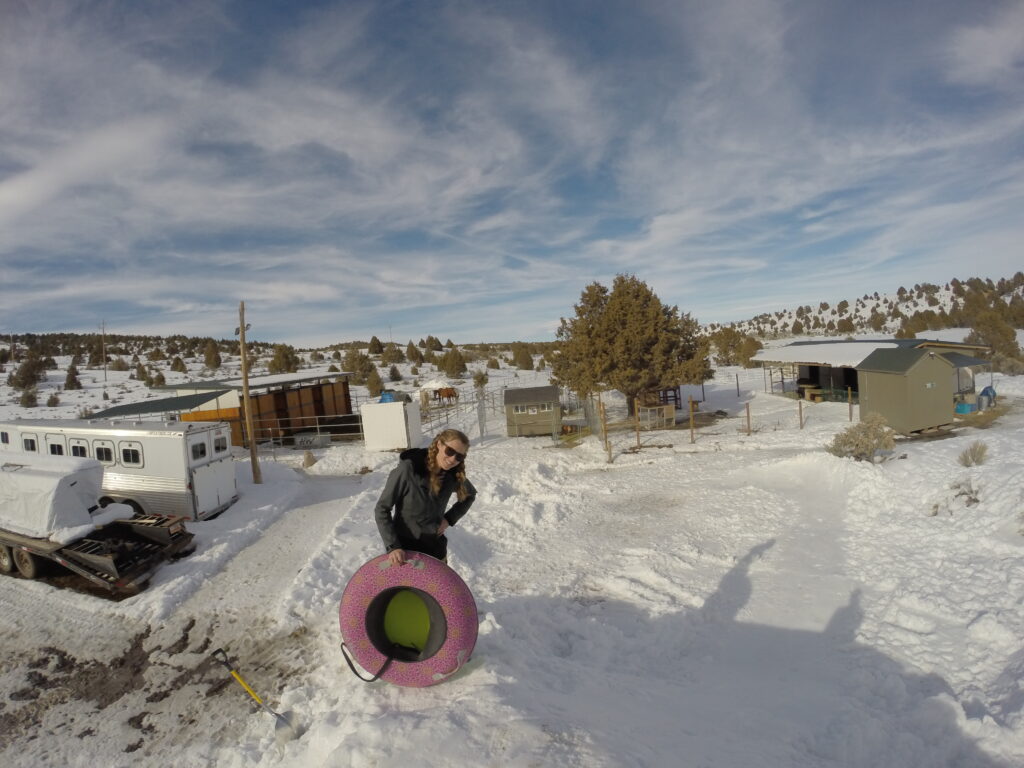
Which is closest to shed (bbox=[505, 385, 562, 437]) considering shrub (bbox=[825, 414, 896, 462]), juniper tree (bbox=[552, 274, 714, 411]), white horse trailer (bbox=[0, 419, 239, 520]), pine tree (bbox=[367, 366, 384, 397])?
juniper tree (bbox=[552, 274, 714, 411])

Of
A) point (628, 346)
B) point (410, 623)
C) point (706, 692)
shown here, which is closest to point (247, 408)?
point (410, 623)

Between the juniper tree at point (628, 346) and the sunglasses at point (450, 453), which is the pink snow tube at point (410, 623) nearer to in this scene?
the sunglasses at point (450, 453)

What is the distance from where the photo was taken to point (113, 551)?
8.28m

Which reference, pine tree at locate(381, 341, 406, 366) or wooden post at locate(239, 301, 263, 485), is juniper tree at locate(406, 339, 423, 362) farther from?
wooden post at locate(239, 301, 263, 485)

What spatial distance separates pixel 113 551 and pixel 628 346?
19.4m

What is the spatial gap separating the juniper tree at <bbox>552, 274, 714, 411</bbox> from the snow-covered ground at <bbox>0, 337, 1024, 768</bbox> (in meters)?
10.7

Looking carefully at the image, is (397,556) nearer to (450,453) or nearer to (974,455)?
(450,453)

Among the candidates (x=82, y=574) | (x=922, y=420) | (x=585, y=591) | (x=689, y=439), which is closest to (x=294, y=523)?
(x=82, y=574)

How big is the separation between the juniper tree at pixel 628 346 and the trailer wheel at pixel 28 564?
18.9 m

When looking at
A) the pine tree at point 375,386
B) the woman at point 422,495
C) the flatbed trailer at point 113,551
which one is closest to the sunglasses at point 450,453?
the woman at point 422,495

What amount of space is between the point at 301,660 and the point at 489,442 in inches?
599

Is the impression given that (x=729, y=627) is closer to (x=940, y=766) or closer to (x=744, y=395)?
(x=940, y=766)

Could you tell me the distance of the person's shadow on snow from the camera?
144 inches

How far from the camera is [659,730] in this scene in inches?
153
